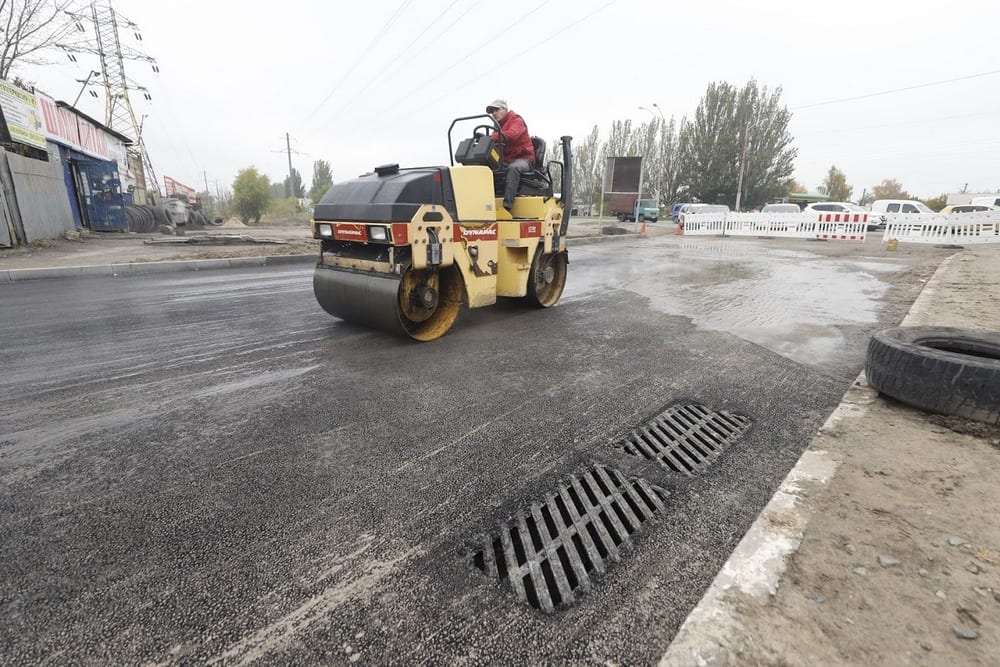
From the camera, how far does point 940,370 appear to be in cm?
278

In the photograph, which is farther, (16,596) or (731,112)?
(731,112)

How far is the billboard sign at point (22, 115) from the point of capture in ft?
39.3

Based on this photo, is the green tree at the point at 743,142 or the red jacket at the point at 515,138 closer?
the red jacket at the point at 515,138

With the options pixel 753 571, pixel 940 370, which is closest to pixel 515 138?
pixel 940 370

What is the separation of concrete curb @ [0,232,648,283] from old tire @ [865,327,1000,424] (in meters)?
10.9

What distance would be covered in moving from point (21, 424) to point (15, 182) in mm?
12439

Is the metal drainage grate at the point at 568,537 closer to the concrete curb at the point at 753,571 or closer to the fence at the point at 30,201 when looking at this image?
the concrete curb at the point at 753,571

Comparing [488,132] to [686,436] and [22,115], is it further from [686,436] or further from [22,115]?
[22,115]

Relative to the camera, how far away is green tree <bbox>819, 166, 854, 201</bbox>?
68938 millimetres

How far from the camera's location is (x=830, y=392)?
348 centimetres

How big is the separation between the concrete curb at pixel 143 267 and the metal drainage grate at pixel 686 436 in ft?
32.9

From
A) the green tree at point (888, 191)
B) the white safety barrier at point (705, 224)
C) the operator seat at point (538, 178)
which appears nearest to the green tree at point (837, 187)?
the green tree at point (888, 191)

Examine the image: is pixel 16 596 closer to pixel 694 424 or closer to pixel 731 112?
pixel 694 424

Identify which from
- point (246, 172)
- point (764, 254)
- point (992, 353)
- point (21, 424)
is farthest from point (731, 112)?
point (21, 424)
